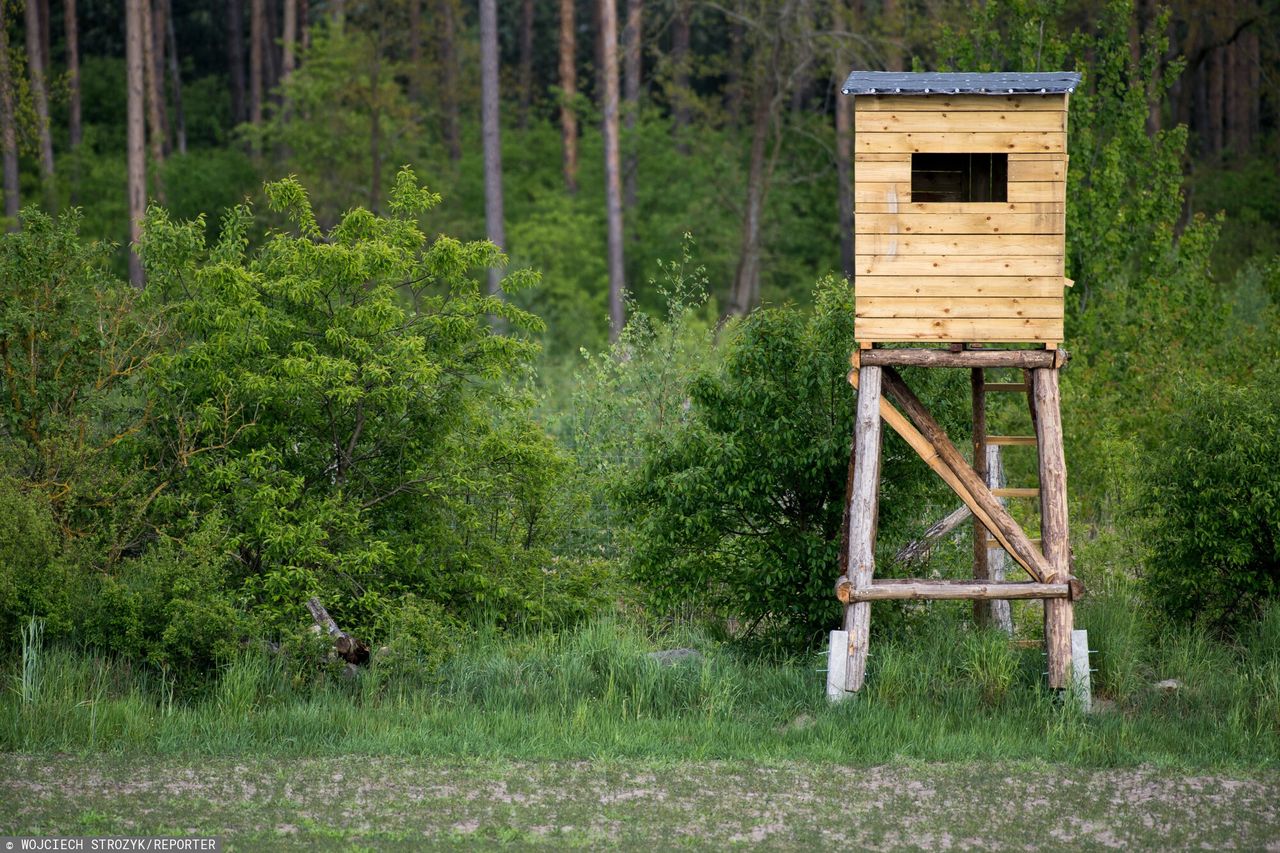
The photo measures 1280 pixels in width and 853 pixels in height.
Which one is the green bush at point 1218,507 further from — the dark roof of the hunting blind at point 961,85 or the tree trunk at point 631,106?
the tree trunk at point 631,106

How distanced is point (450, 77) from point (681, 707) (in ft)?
97.9

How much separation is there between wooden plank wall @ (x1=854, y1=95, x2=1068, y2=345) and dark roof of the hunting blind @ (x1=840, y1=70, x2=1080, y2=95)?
11cm

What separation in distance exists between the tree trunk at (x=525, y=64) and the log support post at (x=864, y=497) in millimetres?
30051

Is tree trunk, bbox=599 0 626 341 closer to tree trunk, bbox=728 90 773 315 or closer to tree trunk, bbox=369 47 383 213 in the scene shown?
tree trunk, bbox=728 90 773 315

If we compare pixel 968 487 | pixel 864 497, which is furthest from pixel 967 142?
pixel 864 497

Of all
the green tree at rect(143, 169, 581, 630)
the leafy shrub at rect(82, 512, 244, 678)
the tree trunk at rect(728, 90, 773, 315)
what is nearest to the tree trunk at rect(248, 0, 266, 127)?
the tree trunk at rect(728, 90, 773, 315)

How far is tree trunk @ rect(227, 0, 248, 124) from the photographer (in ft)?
130

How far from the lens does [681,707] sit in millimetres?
9852

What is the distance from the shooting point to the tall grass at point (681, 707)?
29.3 feet

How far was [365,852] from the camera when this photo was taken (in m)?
7.03

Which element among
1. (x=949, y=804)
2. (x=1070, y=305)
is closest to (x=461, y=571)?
(x=949, y=804)

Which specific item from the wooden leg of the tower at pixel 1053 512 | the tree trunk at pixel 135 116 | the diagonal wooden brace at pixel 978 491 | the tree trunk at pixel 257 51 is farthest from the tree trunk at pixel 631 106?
the wooden leg of the tower at pixel 1053 512

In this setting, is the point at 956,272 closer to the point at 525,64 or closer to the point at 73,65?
the point at 73,65

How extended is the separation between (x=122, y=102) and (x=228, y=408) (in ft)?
108
